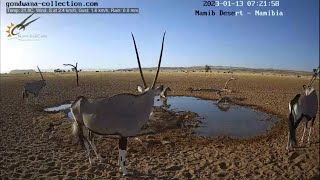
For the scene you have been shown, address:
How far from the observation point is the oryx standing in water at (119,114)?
6785 mm

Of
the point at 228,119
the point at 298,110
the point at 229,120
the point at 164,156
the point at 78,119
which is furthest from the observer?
the point at 228,119

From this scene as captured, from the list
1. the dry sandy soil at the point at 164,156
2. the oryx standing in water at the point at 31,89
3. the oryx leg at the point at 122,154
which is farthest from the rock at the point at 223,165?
the oryx standing in water at the point at 31,89

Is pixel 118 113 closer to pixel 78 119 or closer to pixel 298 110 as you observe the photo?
pixel 78 119

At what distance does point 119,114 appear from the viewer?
6.84 metres

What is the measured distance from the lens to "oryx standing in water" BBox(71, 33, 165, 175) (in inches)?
267

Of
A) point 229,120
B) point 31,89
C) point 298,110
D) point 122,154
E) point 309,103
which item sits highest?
point 31,89

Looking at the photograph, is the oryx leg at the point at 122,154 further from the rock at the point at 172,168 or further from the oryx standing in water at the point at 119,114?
the rock at the point at 172,168

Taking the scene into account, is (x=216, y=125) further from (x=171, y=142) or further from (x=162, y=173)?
(x=162, y=173)

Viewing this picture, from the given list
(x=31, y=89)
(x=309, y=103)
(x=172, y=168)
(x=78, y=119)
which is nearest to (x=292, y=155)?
(x=309, y=103)

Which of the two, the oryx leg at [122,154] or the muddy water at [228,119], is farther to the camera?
the muddy water at [228,119]

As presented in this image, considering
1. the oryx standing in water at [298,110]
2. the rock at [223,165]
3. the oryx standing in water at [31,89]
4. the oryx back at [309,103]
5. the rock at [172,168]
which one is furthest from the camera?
the oryx standing in water at [31,89]

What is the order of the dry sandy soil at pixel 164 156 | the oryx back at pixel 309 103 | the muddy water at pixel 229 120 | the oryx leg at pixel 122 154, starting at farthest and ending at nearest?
the muddy water at pixel 229 120 → the oryx back at pixel 309 103 → the dry sandy soil at pixel 164 156 → the oryx leg at pixel 122 154

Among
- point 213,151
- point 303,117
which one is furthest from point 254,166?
point 303,117

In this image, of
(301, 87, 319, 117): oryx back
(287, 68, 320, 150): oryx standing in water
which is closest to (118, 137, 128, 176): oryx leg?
(287, 68, 320, 150): oryx standing in water
